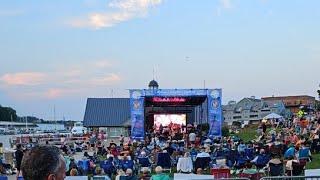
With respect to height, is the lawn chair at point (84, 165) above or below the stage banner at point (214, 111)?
below

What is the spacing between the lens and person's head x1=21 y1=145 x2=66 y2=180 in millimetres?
2625

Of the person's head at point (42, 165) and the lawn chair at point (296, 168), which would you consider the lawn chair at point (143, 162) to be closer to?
the lawn chair at point (296, 168)

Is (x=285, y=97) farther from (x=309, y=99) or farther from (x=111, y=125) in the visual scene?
(x=111, y=125)

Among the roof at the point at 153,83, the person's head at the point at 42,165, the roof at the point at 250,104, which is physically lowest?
the person's head at the point at 42,165

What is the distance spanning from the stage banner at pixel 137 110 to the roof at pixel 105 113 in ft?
84.0

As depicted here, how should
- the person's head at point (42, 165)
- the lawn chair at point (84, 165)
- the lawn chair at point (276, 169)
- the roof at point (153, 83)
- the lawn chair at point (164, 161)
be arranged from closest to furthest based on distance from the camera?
the person's head at point (42, 165)
the lawn chair at point (276, 169)
the lawn chair at point (84, 165)
the lawn chair at point (164, 161)
the roof at point (153, 83)

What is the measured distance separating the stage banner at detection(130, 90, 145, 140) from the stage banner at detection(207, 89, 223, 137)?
4.19m

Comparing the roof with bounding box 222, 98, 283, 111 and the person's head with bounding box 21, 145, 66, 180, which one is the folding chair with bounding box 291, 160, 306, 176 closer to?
the person's head with bounding box 21, 145, 66, 180

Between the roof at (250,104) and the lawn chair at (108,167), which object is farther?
the roof at (250,104)

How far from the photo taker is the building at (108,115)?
61.4 metres

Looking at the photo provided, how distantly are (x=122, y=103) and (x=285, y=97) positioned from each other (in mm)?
128938

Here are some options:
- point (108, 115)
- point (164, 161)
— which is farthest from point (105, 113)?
point (164, 161)

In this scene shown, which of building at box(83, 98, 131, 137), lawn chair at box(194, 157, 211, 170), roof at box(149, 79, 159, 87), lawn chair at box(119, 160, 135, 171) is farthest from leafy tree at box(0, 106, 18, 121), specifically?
lawn chair at box(194, 157, 211, 170)

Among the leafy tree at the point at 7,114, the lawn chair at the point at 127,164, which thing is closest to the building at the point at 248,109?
the leafy tree at the point at 7,114
